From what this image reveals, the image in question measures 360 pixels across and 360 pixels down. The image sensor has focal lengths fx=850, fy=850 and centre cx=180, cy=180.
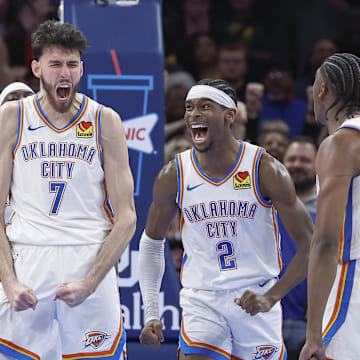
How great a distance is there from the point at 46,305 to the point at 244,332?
107cm

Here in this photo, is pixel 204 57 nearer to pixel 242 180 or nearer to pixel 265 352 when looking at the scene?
pixel 242 180

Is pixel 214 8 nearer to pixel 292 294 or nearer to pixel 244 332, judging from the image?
pixel 292 294

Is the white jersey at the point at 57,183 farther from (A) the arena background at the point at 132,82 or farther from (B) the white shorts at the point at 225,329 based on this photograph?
(A) the arena background at the point at 132,82

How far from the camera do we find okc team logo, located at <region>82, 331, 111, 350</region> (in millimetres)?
4047

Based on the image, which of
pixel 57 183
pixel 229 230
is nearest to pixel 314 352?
pixel 229 230

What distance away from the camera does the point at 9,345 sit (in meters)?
3.98

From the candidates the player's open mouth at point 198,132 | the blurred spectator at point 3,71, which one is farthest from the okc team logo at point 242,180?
the blurred spectator at point 3,71

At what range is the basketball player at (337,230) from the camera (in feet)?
10.9

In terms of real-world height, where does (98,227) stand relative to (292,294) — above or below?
above

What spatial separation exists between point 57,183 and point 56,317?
0.64 m

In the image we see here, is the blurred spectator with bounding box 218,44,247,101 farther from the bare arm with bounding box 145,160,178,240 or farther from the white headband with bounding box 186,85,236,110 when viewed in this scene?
the bare arm with bounding box 145,160,178,240

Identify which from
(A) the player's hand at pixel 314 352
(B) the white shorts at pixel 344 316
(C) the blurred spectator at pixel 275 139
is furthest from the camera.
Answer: (C) the blurred spectator at pixel 275 139

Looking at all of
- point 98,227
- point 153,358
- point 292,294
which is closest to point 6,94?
point 98,227

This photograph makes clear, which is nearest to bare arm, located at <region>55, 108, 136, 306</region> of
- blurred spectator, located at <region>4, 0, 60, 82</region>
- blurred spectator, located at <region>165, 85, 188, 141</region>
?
blurred spectator, located at <region>165, 85, 188, 141</region>
